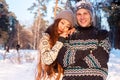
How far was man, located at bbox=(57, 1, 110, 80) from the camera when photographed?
360cm

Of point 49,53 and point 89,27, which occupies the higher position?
point 89,27

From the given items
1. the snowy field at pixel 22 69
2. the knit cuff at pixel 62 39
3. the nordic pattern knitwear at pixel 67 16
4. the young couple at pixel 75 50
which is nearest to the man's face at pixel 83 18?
the young couple at pixel 75 50

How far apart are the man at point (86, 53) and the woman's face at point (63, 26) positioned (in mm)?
128

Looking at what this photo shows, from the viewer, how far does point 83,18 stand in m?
3.76

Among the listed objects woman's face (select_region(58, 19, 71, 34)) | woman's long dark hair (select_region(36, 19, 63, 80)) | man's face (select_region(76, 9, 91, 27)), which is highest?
man's face (select_region(76, 9, 91, 27))

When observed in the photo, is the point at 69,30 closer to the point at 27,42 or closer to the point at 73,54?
the point at 73,54

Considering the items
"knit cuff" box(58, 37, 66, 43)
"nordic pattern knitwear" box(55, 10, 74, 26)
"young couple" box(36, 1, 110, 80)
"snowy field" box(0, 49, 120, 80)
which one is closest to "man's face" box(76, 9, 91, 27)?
"young couple" box(36, 1, 110, 80)

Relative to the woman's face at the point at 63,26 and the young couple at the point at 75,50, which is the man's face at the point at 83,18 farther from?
the woman's face at the point at 63,26

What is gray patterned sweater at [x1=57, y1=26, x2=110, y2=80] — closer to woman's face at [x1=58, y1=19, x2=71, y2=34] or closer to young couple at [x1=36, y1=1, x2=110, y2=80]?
young couple at [x1=36, y1=1, x2=110, y2=80]

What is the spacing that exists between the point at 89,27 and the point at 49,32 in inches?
17.5

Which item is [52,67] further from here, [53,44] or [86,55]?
[86,55]

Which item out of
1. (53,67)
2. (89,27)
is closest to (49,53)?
(53,67)

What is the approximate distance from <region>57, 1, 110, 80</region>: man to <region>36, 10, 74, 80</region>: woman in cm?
8

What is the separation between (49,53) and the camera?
3682mm
